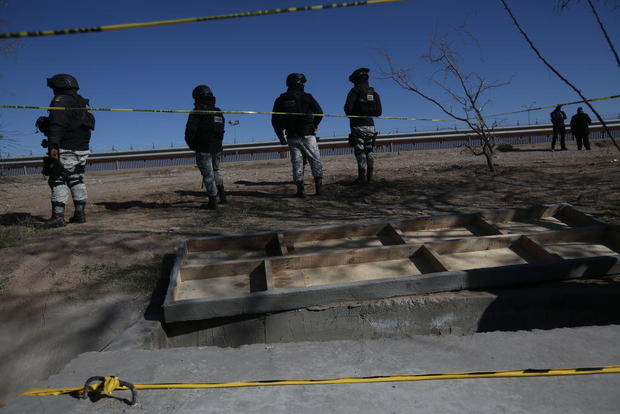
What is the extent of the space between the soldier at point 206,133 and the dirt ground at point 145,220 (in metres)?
0.58

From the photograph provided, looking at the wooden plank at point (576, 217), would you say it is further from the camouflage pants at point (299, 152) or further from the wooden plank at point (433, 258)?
the camouflage pants at point (299, 152)

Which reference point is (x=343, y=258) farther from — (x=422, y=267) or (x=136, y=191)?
(x=136, y=191)

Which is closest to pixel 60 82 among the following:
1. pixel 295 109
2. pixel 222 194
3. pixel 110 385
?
pixel 222 194

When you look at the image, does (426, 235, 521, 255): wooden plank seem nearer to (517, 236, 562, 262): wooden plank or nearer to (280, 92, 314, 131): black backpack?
(517, 236, 562, 262): wooden plank

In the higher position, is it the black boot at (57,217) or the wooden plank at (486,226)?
the black boot at (57,217)

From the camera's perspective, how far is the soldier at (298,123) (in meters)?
6.89

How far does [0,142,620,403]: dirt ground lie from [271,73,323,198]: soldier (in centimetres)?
66

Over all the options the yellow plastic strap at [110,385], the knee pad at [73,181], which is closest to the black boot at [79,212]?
the knee pad at [73,181]

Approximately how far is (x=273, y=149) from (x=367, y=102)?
1003 cm

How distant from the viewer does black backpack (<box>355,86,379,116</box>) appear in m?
7.54

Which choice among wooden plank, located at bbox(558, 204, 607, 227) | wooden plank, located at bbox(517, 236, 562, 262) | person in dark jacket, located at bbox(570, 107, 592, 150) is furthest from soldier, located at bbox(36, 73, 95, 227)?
person in dark jacket, located at bbox(570, 107, 592, 150)

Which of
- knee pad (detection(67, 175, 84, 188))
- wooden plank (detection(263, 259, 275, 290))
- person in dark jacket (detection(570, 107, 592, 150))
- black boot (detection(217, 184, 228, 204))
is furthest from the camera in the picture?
person in dark jacket (detection(570, 107, 592, 150))

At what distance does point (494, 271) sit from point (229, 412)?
2260 millimetres

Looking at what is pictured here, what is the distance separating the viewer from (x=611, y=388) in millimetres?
1753
